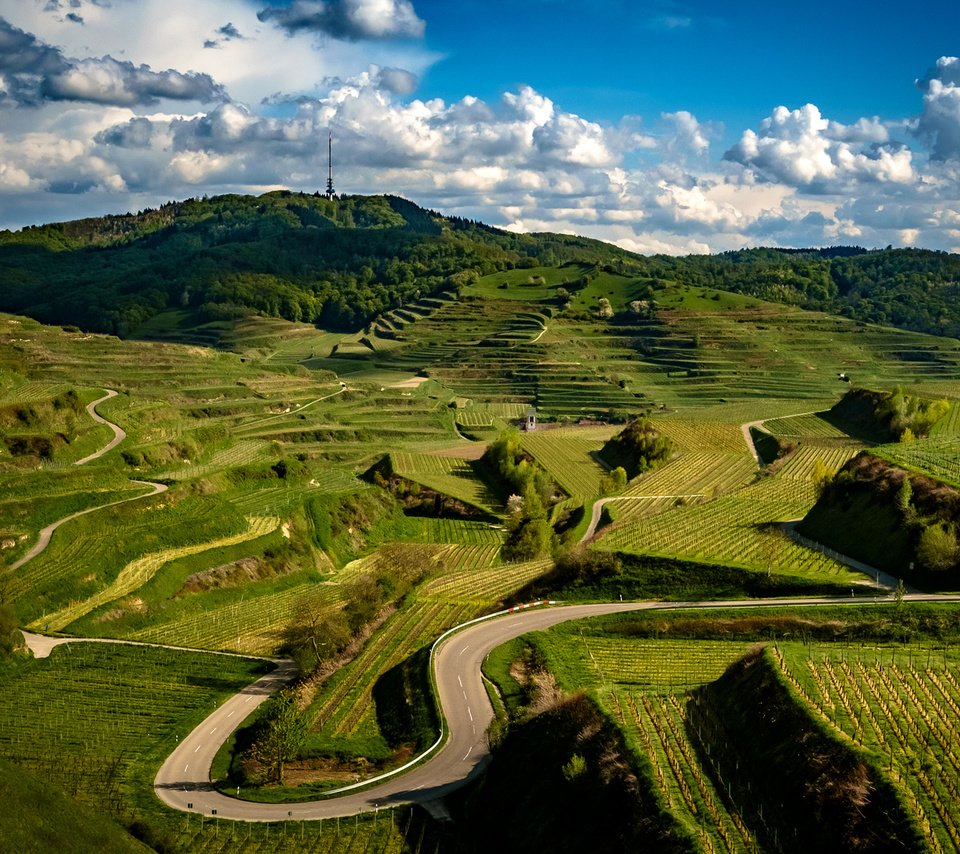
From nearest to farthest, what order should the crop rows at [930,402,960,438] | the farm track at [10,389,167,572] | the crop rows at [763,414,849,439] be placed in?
the farm track at [10,389,167,572] → the crop rows at [930,402,960,438] → the crop rows at [763,414,849,439]

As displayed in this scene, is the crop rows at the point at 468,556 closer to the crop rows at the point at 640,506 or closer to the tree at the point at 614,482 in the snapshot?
the crop rows at the point at 640,506

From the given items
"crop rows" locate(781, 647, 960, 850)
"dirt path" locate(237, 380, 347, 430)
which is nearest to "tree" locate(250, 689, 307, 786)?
"crop rows" locate(781, 647, 960, 850)

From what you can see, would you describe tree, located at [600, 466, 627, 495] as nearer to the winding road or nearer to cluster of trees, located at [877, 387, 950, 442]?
cluster of trees, located at [877, 387, 950, 442]

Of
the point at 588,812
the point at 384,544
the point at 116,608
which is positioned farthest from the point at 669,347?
the point at 588,812

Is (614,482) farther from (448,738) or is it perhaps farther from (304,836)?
(304,836)

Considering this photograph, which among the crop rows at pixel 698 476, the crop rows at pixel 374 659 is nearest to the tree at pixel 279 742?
the crop rows at pixel 374 659

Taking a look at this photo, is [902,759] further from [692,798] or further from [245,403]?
[245,403]

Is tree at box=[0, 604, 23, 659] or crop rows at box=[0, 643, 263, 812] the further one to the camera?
tree at box=[0, 604, 23, 659]

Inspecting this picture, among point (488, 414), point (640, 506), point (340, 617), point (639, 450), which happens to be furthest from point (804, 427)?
point (340, 617)
